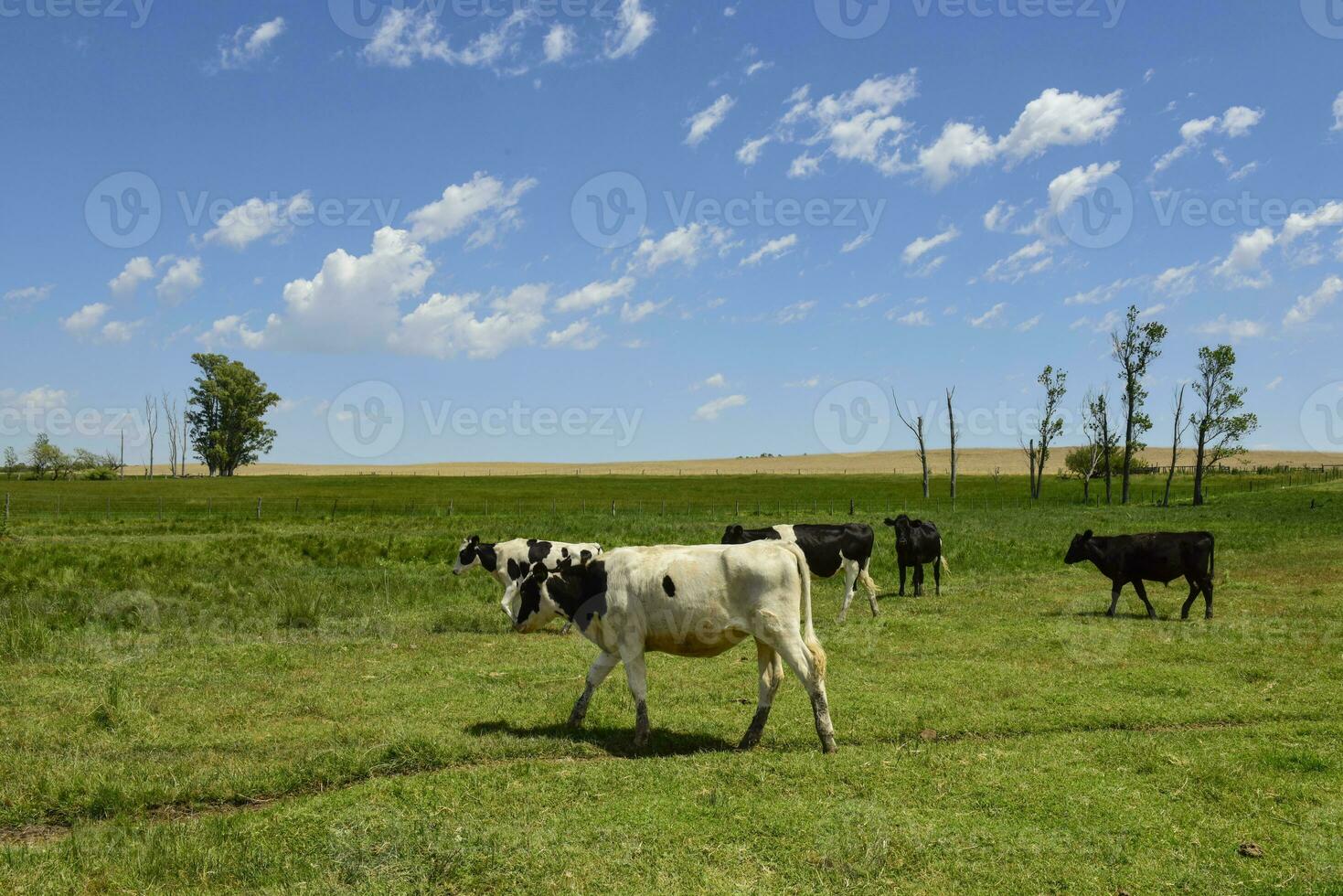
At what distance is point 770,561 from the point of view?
932cm

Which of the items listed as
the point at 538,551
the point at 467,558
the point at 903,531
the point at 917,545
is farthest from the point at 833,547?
the point at 467,558

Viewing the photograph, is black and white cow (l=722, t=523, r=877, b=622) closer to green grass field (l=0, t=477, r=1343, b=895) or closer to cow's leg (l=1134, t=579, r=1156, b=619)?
green grass field (l=0, t=477, r=1343, b=895)

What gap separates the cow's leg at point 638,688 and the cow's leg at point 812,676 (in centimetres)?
153

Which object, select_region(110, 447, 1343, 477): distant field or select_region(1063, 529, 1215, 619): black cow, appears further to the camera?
select_region(110, 447, 1343, 477): distant field

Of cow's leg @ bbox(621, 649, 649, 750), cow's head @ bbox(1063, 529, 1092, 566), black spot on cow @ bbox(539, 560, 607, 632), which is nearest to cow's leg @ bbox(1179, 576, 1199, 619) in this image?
cow's head @ bbox(1063, 529, 1092, 566)

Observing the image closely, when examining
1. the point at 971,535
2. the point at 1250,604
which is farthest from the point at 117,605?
the point at 971,535

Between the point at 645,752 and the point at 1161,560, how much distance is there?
13.8 meters

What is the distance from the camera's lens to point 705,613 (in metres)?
9.39

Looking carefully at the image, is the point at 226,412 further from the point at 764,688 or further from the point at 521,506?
the point at 764,688

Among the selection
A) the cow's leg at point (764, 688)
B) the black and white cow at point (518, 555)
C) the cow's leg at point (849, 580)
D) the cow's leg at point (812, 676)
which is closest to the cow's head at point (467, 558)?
the black and white cow at point (518, 555)

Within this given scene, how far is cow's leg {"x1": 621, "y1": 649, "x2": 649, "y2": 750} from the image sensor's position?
30.7ft

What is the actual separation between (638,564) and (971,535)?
2711 cm

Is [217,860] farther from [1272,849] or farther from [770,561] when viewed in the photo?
[1272,849]

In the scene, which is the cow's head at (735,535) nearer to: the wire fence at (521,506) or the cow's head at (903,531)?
the cow's head at (903,531)
